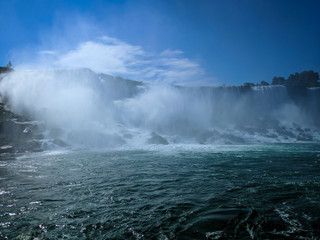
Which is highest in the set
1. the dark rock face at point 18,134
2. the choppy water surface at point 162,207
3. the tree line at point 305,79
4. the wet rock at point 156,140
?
the tree line at point 305,79

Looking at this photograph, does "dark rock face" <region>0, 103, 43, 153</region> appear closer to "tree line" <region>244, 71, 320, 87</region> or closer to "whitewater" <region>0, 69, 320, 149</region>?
"whitewater" <region>0, 69, 320, 149</region>

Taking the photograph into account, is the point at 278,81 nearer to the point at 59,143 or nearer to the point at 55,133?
the point at 55,133

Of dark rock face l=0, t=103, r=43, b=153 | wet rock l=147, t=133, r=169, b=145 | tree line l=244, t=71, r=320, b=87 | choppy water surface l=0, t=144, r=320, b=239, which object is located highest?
tree line l=244, t=71, r=320, b=87

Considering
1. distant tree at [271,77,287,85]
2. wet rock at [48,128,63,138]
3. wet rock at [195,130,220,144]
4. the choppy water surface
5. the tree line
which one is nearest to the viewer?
the choppy water surface

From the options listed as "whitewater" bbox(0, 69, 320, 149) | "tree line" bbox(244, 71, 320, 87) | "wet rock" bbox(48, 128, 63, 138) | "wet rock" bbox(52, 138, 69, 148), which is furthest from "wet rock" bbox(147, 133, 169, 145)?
"tree line" bbox(244, 71, 320, 87)

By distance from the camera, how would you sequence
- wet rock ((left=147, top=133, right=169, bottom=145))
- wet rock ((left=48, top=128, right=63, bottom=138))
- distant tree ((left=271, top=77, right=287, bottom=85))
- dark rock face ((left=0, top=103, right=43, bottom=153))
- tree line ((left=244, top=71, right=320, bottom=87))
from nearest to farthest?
dark rock face ((left=0, top=103, right=43, bottom=153)), wet rock ((left=48, top=128, right=63, bottom=138)), wet rock ((left=147, top=133, right=169, bottom=145)), tree line ((left=244, top=71, right=320, bottom=87)), distant tree ((left=271, top=77, right=287, bottom=85))

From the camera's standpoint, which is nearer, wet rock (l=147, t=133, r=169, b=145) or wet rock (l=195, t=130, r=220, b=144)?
wet rock (l=147, t=133, r=169, b=145)

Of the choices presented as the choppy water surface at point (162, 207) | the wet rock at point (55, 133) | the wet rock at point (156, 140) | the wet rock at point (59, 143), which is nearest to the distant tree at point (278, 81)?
the wet rock at point (156, 140)

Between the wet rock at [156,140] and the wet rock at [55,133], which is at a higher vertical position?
the wet rock at [55,133]

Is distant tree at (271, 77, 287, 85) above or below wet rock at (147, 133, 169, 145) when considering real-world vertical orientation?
above

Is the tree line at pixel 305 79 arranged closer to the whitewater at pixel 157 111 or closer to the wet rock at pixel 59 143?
the whitewater at pixel 157 111

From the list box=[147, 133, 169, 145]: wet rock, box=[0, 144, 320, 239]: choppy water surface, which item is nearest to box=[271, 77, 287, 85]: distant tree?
box=[147, 133, 169, 145]: wet rock

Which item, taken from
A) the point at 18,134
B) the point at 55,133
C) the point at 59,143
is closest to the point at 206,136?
the point at 59,143

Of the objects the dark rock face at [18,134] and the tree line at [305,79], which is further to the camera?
the tree line at [305,79]
